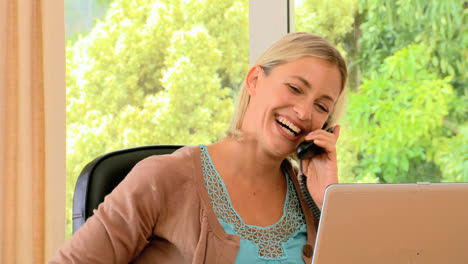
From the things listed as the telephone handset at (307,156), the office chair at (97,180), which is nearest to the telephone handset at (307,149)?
the telephone handset at (307,156)

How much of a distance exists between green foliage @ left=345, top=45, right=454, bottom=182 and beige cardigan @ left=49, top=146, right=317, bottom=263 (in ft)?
3.50

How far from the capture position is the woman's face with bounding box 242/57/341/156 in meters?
1.58

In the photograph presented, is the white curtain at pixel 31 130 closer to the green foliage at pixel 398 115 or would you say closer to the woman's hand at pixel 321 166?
the woman's hand at pixel 321 166

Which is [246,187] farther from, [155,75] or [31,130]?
[155,75]

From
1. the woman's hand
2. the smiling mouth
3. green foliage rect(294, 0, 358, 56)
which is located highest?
green foliage rect(294, 0, 358, 56)

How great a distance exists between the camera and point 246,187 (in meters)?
1.61

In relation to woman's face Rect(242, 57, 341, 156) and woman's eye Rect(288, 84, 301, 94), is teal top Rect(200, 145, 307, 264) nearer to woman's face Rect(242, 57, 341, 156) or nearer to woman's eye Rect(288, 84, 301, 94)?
woman's face Rect(242, 57, 341, 156)

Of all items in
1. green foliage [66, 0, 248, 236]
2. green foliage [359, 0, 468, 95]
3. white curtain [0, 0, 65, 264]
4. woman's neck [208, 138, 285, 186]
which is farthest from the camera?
green foliage [66, 0, 248, 236]

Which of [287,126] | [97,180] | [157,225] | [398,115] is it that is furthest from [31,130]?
[398,115]

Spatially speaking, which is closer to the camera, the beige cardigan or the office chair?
the beige cardigan

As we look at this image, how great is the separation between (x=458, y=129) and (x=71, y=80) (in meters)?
1.60

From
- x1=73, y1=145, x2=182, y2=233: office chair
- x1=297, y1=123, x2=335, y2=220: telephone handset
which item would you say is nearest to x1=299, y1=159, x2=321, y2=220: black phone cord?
x1=297, y1=123, x2=335, y2=220: telephone handset

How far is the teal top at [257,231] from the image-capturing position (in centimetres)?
147

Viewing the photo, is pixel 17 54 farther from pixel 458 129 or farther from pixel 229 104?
pixel 458 129
